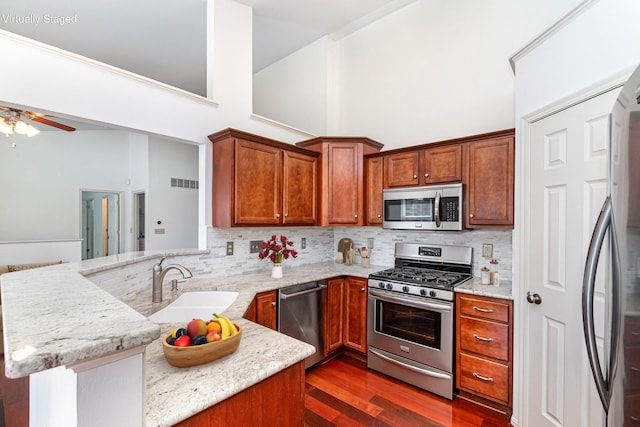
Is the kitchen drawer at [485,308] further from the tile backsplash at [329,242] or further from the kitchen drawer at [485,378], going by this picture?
the tile backsplash at [329,242]

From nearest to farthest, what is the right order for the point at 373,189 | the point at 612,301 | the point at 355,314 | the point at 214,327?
the point at 612,301 < the point at 214,327 < the point at 355,314 < the point at 373,189

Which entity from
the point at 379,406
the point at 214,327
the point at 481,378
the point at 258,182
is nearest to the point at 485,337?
the point at 481,378

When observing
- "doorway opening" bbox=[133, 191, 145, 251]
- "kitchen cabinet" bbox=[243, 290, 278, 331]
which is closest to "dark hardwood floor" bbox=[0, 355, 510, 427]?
"kitchen cabinet" bbox=[243, 290, 278, 331]

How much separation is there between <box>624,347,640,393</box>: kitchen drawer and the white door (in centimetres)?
77

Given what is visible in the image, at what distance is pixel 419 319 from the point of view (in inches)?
100

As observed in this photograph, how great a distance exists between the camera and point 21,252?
503 cm

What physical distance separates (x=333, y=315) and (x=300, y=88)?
10.5 ft

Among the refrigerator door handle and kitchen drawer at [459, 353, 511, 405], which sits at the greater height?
the refrigerator door handle

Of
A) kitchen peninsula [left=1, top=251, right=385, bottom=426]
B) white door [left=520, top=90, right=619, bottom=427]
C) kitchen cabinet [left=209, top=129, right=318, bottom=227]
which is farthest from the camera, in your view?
kitchen cabinet [left=209, top=129, right=318, bottom=227]

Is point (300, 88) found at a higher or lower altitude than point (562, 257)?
higher

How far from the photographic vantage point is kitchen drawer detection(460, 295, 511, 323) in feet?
7.09

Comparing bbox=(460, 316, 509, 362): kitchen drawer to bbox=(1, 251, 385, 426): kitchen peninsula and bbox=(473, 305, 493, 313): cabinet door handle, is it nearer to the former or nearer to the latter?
bbox=(473, 305, 493, 313): cabinet door handle

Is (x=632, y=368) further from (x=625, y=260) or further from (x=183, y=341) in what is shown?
(x=183, y=341)

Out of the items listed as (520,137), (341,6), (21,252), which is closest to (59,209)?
(21,252)
